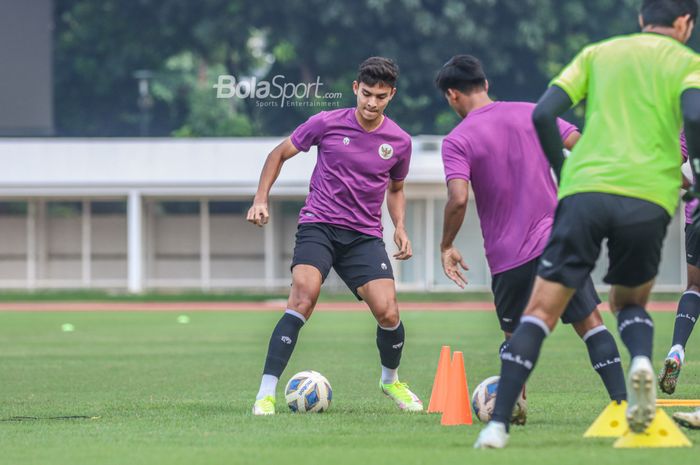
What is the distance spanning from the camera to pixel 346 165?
9.16 m

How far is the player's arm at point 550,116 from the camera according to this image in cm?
637

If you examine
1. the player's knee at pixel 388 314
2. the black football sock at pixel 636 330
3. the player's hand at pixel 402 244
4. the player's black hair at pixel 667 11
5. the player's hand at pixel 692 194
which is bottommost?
the player's knee at pixel 388 314

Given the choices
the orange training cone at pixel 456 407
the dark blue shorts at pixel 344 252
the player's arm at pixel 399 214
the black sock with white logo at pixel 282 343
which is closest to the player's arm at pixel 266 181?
the dark blue shorts at pixel 344 252

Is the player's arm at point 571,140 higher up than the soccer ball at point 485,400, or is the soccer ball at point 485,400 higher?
the player's arm at point 571,140

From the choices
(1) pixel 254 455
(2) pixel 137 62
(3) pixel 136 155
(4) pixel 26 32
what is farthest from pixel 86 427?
(2) pixel 137 62

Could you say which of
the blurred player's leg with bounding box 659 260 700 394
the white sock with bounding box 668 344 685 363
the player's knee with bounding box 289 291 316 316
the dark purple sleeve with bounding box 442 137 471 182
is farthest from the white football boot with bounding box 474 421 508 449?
the white sock with bounding box 668 344 685 363

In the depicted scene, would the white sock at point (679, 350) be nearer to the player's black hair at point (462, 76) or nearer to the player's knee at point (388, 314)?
the player's knee at point (388, 314)

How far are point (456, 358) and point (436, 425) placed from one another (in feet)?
1.86

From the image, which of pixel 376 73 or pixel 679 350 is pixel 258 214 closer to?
pixel 376 73

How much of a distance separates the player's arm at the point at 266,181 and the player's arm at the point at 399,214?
0.79 m

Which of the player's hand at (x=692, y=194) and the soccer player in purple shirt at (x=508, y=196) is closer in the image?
the player's hand at (x=692, y=194)

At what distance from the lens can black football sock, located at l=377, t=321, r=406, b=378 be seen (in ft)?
30.8

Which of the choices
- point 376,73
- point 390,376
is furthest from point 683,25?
point 390,376

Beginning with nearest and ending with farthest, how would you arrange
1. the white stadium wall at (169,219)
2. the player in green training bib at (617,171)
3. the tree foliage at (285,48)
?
the player in green training bib at (617,171) < the white stadium wall at (169,219) < the tree foliage at (285,48)
